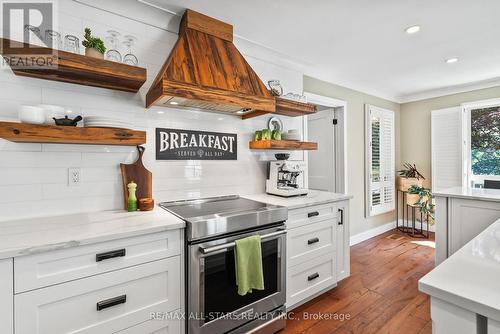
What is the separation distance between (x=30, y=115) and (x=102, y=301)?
43.9 inches

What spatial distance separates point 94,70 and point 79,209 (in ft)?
3.10

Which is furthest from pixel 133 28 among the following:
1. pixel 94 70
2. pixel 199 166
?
pixel 199 166

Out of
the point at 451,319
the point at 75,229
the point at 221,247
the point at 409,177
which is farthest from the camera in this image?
the point at 409,177

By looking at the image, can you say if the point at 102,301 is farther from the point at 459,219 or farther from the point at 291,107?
→ the point at 459,219

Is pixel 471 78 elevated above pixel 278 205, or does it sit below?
above

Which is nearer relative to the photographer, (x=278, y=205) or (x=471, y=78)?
(x=278, y=205)

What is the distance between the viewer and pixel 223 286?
165 centimetres

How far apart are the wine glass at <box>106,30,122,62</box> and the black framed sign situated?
22.9 inches

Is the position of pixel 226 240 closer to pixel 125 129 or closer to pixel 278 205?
pixel 278 205

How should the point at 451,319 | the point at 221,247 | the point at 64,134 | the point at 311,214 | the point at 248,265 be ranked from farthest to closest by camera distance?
the point at 311,214
the point at 248,265
the point at 221,247
the point at 64,134
the point at 451,319

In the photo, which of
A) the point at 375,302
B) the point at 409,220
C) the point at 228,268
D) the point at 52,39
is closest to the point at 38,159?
the point at 52,39

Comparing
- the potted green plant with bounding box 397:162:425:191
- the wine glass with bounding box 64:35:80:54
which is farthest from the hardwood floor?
the wine glass with bounding box 64:35:80:54

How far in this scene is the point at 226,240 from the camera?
164 cm

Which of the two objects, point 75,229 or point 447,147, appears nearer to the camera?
point 75,229
